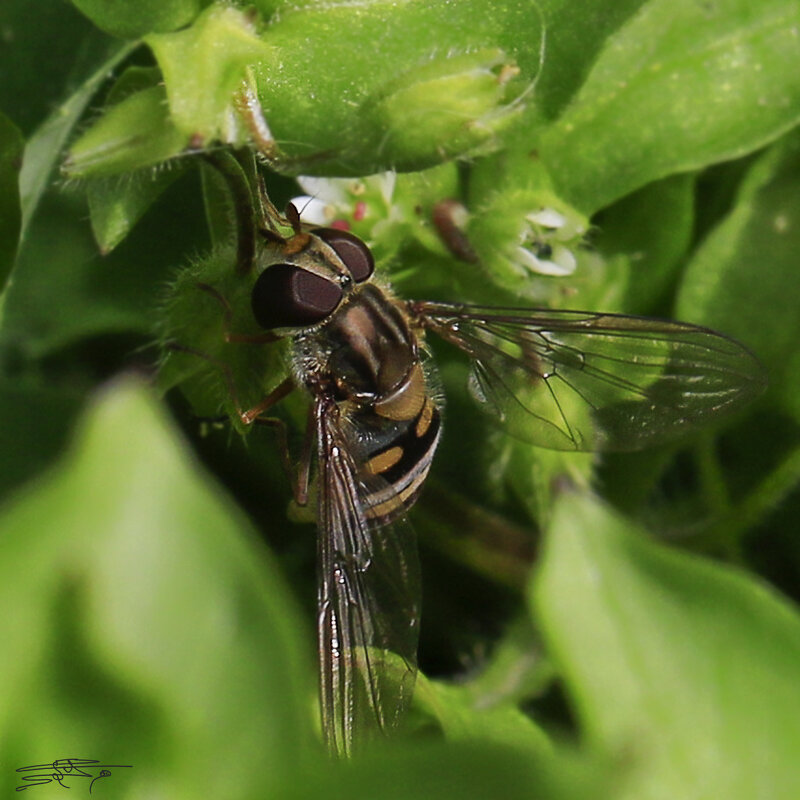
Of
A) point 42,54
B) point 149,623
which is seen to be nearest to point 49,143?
point 42,54

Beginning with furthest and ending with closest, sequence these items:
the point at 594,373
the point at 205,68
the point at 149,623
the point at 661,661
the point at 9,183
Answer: the point at 594,373, the point at 9,183, the point at 205,68, the point at 661,661, the point at 149,623

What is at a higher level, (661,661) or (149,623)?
(149,623)

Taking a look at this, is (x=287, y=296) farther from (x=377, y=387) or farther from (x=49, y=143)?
(x=49, y=143)

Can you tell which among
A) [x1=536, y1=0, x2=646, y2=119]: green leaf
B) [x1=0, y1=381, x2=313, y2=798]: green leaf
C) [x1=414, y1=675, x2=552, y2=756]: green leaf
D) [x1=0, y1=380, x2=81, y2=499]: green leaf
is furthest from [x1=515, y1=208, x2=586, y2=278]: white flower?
[x1=0, y1=381, x2=313, y2=798]: green leaf

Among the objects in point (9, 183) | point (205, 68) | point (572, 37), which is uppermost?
point (205, 68)

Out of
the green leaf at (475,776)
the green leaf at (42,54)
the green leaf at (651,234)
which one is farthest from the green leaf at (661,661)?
the green leaf at (42,54)

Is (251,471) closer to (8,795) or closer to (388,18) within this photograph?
(388,18)
